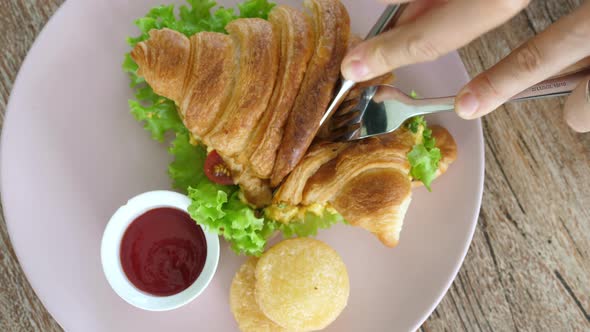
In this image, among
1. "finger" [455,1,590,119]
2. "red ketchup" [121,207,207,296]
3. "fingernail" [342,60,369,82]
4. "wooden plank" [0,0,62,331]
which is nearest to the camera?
"finger" [455,1,590,119]

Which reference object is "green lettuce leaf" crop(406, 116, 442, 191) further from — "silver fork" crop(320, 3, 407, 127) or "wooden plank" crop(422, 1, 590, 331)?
"wooden plank" crop(422, 1, 590, 331)

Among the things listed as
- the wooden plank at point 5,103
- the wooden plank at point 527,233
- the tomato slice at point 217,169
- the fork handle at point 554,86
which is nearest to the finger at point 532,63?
the fork handle at point 554,86

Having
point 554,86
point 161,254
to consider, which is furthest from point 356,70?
point 161,254

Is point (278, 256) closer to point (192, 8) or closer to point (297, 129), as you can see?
point (297, 129)

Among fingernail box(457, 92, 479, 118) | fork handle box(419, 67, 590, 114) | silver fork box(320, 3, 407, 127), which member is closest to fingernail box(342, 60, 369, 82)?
silver fork box(320, 3, 407, 127)

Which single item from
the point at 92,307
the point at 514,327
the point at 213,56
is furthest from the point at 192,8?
the point at 514,327

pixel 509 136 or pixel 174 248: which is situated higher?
pixel 174 248
